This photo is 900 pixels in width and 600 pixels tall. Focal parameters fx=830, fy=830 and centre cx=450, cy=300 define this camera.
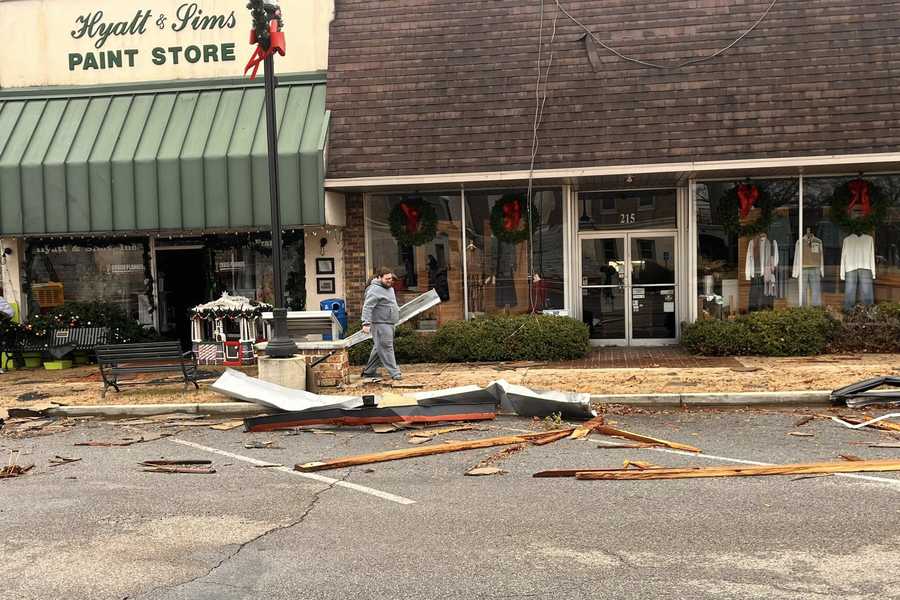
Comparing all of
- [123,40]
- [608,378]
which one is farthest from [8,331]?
[608,378]

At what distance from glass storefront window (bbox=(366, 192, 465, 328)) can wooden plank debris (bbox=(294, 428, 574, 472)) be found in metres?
7.22

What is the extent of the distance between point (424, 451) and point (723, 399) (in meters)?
4.35

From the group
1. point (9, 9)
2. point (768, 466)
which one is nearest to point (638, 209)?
point (768, 466)

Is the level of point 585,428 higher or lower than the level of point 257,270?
lower

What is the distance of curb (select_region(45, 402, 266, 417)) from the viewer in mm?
10984

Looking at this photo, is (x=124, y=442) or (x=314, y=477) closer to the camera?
A: (x=314, y=477)

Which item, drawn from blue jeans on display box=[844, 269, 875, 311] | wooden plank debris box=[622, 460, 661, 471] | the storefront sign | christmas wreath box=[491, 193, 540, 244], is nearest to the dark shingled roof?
christmas wreath box=[491, 193, 540, 244]

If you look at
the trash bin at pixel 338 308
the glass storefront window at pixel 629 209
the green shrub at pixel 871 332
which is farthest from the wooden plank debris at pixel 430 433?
the green shrub at pixel 871 332

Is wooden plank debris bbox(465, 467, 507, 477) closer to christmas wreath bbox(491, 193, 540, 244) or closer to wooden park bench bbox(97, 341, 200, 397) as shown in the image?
wooden park bench bbox(97, 341, 200, 397)

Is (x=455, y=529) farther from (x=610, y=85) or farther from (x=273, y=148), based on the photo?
(x=610, y=85)

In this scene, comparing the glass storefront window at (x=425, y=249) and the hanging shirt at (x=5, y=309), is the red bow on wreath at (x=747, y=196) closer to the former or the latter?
the glass storefront window at (x=425, y=249)

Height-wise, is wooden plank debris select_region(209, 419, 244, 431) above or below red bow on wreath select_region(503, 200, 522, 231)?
below

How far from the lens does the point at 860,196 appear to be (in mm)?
14812

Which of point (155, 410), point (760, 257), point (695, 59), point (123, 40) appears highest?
point (123, 40)
